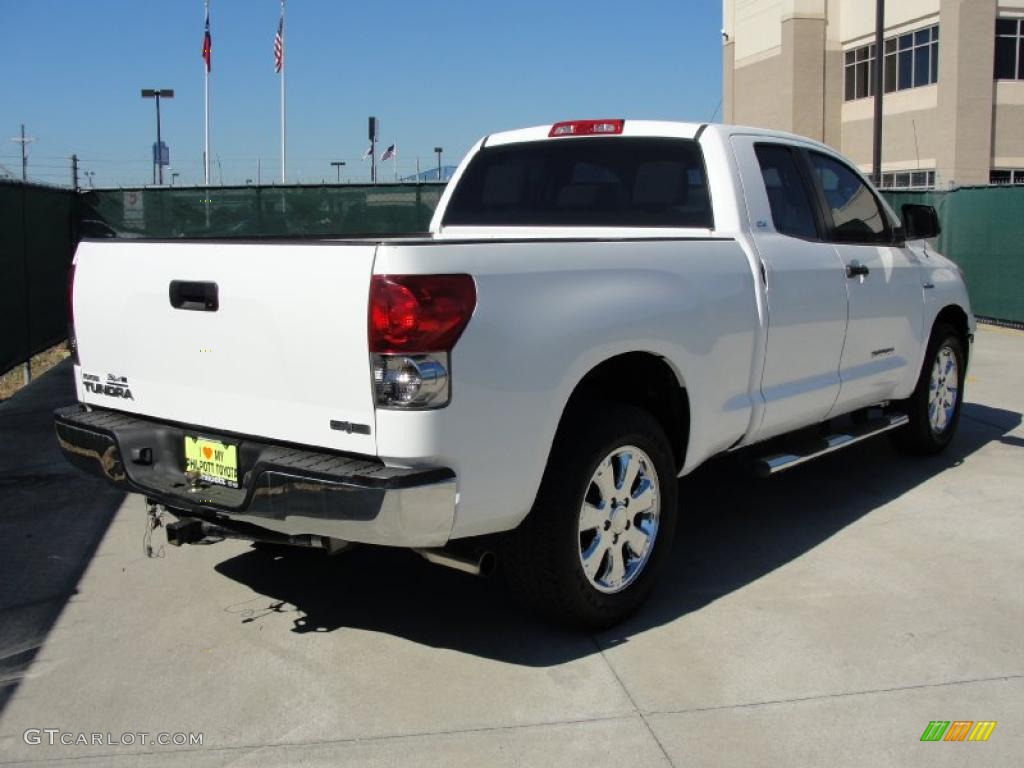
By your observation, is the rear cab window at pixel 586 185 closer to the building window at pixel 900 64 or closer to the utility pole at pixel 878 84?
the utility pole at pixel 878 84

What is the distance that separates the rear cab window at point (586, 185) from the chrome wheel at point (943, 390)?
2.54m

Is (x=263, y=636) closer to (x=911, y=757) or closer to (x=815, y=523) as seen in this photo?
(x=911, y=757)

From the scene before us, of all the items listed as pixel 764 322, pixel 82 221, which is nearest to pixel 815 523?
pixel 764 322

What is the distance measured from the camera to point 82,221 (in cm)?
1589

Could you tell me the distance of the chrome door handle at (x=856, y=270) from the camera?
5.64m

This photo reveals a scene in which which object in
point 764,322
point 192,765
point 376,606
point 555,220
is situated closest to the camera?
point 192,765

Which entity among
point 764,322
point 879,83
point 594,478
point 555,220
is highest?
point 879,83

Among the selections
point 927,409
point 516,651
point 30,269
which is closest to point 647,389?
point 516,651

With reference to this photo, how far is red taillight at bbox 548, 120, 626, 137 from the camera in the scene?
5512 mm

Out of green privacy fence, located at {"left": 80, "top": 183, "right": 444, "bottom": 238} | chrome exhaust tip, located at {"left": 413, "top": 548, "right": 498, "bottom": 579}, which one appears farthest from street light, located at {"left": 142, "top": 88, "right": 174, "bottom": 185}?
chrome exhaust tip, located at {"left": 413, "top": 548, "right": 498, "bottom": 579}

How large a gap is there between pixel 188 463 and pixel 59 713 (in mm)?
940

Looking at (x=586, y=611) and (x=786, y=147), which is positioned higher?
(x=786, y=147)

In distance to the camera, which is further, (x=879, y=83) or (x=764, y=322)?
(x=879, y=83)

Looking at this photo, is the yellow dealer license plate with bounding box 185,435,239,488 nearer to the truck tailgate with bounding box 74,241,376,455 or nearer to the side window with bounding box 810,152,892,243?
the truck tailgate with bounding box 74,241,376,455
